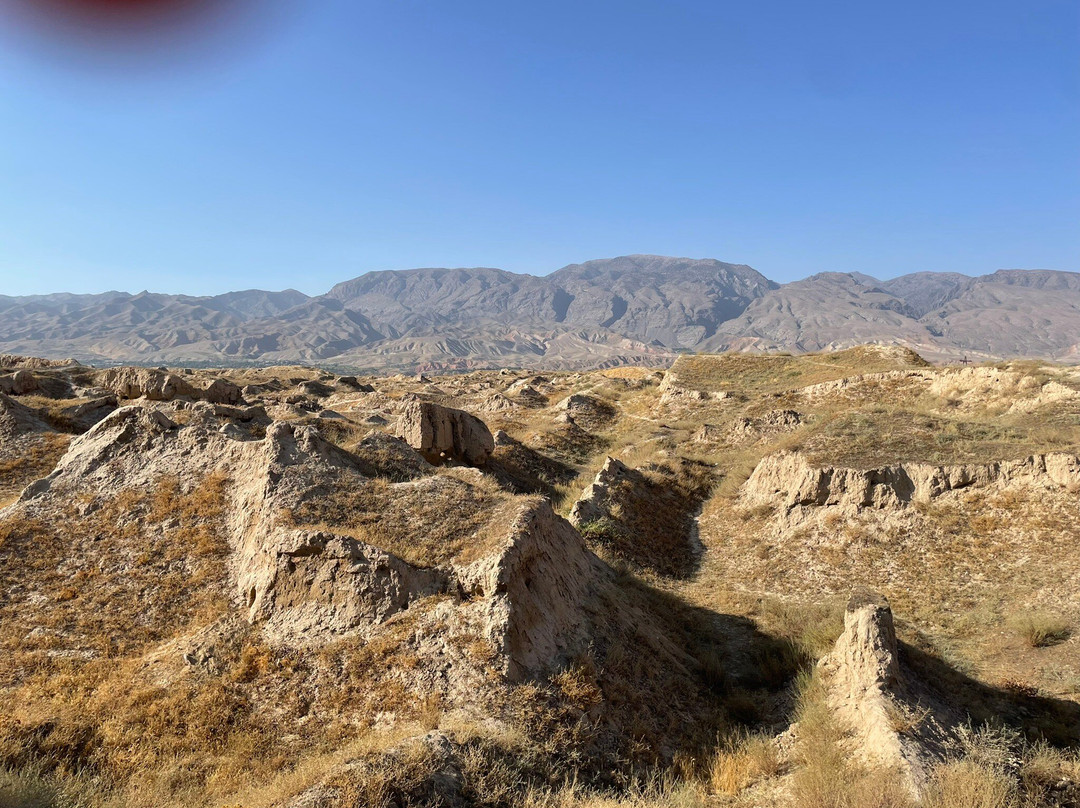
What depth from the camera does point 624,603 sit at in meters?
13.6

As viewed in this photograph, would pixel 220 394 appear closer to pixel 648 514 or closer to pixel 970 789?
pixel 648 514

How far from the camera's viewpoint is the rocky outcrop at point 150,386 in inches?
1196

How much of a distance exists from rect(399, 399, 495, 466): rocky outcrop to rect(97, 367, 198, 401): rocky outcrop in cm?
1525

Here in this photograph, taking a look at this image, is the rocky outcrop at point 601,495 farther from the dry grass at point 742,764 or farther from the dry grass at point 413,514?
the dry grass at point 742,764

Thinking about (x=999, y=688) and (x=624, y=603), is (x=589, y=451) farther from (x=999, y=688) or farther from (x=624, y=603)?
(x=999, y=688)

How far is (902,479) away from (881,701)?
13225mm

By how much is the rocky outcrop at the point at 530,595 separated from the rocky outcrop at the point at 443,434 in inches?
452

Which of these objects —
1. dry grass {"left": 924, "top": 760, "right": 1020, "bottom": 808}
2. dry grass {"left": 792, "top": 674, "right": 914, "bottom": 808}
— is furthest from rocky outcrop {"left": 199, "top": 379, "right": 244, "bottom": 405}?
dry grass {"left": 924, "top": 760, "right": 1020, "bottom": 808}

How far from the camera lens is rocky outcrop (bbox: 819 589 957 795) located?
8.27 metres

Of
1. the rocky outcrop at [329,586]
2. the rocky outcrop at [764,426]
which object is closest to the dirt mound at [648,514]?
the rocky outcrop at [764,426]

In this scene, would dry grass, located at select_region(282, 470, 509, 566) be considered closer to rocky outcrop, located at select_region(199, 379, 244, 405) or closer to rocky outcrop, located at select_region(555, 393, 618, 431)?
rocky outcrop, located at select_region(199, 379, 244, 405)

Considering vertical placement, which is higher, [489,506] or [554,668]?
[489,506]

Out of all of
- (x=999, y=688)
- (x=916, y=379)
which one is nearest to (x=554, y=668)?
(x=999, y=688)

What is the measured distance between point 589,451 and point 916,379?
23901 millimetres
